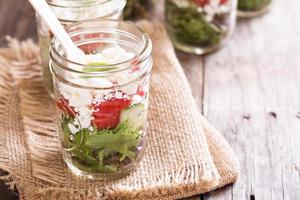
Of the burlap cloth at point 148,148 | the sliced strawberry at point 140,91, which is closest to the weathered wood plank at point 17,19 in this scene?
the burlap cloth at point 148,148

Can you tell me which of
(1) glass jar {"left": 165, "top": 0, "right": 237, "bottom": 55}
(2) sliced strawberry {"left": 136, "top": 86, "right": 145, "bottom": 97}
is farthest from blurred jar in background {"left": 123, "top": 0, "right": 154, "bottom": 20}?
(2) sliced strawberry {"left": 136, "top": 86, "right": 145, "bottom": 97}

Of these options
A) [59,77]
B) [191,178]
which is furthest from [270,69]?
[59,77]

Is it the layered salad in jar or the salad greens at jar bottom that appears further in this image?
the salad greens at jar bottom

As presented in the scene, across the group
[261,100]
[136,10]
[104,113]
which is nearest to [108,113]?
[104,113]

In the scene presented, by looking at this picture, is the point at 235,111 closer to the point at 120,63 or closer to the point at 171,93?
the point at 171,93

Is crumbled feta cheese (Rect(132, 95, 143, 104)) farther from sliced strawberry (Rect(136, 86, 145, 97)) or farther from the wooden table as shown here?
the wooden table

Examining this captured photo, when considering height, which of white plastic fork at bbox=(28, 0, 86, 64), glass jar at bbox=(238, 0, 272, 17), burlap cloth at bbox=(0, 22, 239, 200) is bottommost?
glass jar at bbox=(238, 0, 272, 17)

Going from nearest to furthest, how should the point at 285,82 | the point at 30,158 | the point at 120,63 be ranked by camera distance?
the point at 120,63 < the point at 30,158 < the point at 285,82
